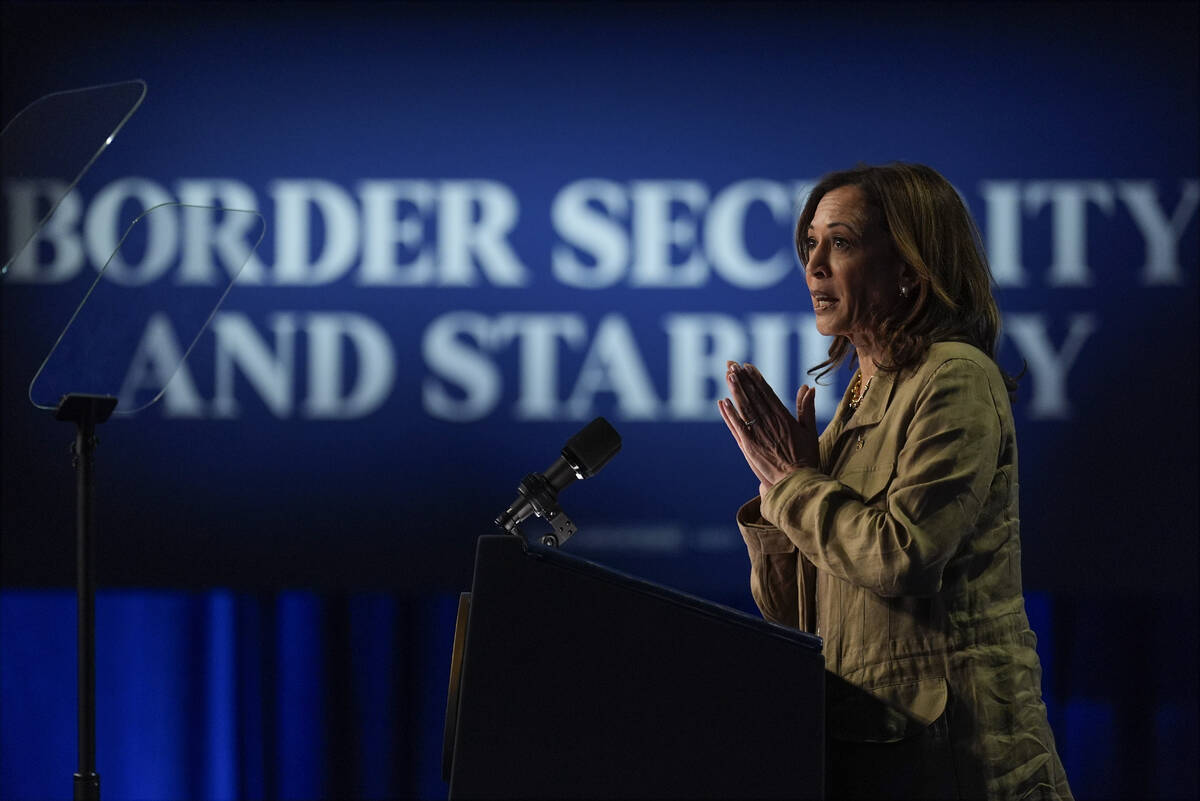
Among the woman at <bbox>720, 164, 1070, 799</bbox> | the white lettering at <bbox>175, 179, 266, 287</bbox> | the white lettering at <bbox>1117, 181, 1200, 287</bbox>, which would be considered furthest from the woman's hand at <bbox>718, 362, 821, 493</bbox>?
the white lettering at <bbox>1117, 181, 1200, 287</bbox>

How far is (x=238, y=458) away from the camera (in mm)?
3600

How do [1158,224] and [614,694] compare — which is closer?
[614,694]

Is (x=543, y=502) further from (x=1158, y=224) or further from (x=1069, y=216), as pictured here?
(x=1158, y=224)

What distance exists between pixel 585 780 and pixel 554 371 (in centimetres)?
247

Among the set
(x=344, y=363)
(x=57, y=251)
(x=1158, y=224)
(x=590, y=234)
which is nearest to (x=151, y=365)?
(x=344, y=363)

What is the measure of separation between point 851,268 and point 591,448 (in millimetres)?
484

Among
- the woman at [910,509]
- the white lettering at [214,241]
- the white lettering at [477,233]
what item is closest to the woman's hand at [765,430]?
the woman at [910,509]

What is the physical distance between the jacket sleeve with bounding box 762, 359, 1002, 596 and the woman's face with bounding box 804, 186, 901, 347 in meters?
0.18

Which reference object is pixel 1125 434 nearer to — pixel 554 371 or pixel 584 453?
pixel 554 371

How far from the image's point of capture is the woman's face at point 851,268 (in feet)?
5.44

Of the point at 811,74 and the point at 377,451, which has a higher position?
the point at 811,74

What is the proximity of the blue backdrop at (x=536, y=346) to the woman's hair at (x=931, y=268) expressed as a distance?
186 cm

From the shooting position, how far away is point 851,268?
1663 millimetres

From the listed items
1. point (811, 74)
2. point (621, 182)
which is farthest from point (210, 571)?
point (811, 74)
